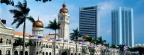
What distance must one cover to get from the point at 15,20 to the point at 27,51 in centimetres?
2469

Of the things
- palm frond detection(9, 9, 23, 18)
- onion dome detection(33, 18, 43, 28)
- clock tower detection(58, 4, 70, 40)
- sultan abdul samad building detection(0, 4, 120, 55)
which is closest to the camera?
palm frond detection(9, 9, 23, 18)

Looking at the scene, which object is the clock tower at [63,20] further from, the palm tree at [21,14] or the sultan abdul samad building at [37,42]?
the palm tree at [21,14]

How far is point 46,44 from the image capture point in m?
83.8

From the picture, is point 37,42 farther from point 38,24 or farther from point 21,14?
point 21,14

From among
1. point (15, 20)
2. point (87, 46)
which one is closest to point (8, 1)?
point (15, 20)

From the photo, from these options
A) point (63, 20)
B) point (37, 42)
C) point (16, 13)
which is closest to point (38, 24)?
point (37, 42)

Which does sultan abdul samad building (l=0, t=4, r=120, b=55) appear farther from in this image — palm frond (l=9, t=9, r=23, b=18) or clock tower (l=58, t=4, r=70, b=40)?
palm frond (l=9, t=9, r=23, b=18)

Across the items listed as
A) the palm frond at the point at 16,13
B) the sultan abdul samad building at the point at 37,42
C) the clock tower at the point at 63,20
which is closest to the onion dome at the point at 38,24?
the sultan abdul samad building at the point at 37,42

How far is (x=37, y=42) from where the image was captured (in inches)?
3007

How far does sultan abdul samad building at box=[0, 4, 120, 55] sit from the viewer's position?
56.9 metres

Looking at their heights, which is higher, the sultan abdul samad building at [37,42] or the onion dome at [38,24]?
the onion dome at [38,24]

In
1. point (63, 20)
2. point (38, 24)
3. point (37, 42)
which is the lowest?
point (37, 42)

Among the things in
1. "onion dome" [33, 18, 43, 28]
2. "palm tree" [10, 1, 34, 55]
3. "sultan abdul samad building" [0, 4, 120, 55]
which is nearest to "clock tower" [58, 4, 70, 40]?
"sultan abdul samad building" [0, 4, 120, 55]

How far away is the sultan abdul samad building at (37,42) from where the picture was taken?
56891mm
